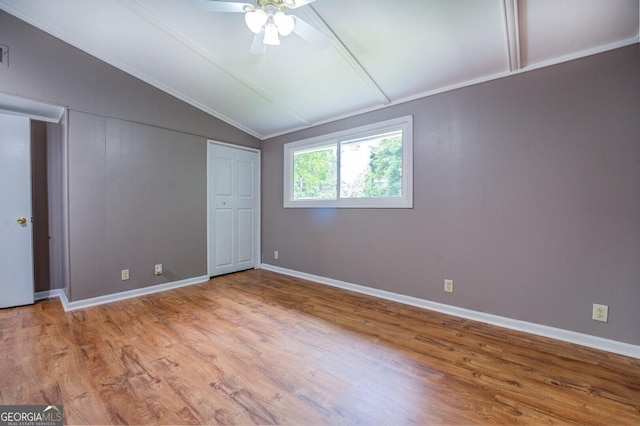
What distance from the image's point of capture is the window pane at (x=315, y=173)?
12.3 ft

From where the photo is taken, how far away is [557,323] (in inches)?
85.7

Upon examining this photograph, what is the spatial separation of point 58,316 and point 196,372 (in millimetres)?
1957

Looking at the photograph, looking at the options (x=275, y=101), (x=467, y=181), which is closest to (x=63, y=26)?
(x=275, y=101)

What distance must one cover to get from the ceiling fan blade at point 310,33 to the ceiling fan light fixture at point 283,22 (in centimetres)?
7

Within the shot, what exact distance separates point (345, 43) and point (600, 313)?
2.98 m

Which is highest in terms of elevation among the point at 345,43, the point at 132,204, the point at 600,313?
the point at 345,43

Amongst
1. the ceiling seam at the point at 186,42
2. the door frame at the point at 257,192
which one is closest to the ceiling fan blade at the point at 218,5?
the ceiling seam at the point at 186,42

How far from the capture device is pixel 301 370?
5.78 ft

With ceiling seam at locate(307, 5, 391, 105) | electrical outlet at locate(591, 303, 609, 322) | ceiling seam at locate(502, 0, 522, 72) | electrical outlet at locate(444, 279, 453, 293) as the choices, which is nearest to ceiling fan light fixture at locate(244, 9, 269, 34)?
ceiling seam at locate(307, 5, 391, 105)

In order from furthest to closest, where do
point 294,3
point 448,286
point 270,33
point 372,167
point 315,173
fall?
point 315,173 → point 372,167 → point 448,286 → point 270,33 → point 294,3

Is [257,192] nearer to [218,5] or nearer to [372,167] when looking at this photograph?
[372,167]

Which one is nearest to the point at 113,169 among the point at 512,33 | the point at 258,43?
the point at 258,43

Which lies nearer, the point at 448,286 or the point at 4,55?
the point at 4,55

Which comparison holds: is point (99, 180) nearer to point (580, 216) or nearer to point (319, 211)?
point (319, 211)
